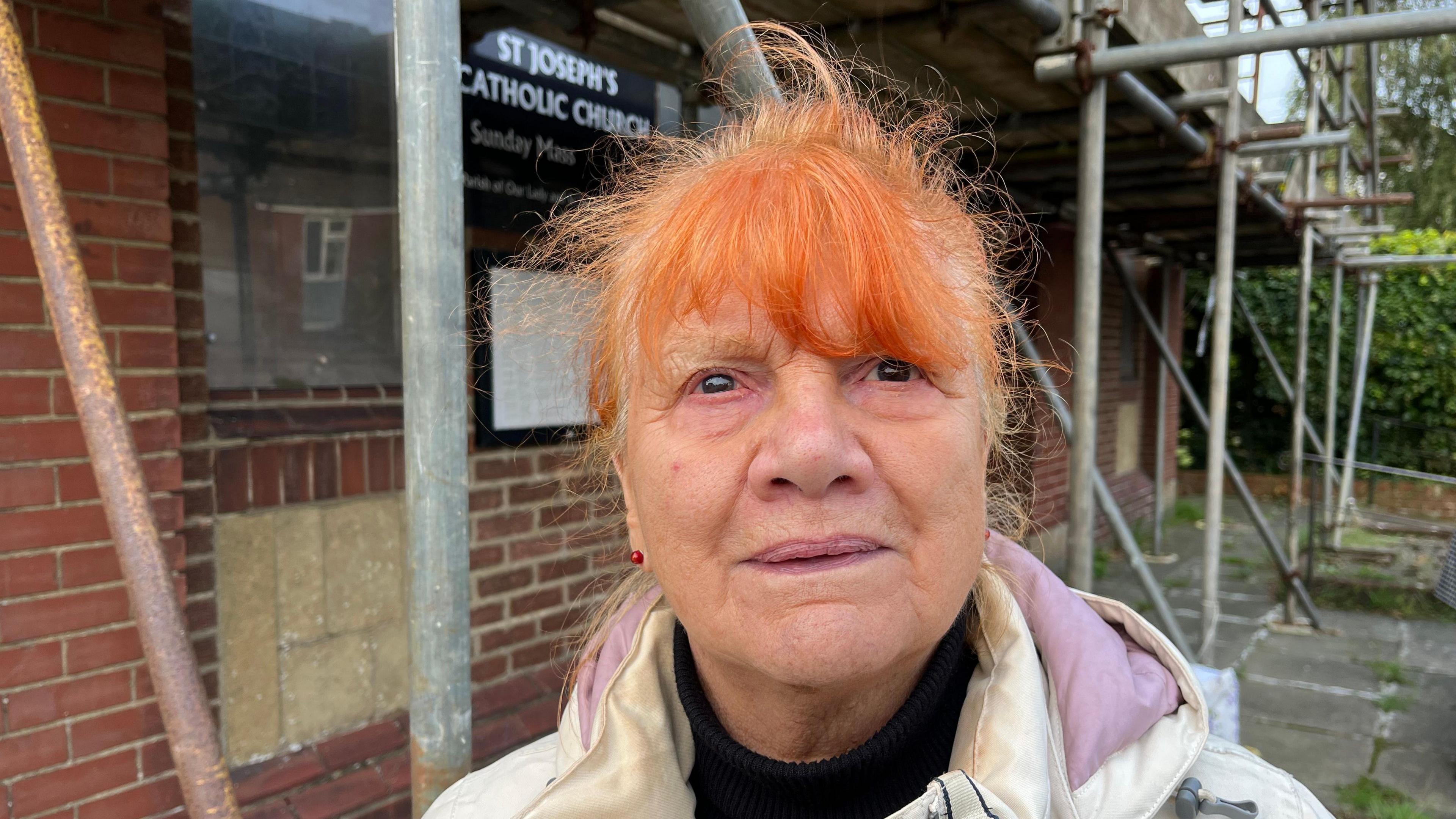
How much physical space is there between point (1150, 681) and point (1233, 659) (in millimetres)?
4883

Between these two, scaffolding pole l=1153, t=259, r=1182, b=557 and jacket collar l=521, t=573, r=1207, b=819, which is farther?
scaffolding pole l=1153, t=259, r=1182, b=557

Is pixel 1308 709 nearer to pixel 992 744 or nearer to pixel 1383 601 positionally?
pixel 1383 601

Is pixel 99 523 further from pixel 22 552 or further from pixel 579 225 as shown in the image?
pixel 579 225

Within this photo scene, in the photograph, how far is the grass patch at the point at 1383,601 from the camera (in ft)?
20.8

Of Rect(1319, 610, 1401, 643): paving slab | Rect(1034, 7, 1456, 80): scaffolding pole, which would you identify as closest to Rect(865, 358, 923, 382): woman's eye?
Rect(1034, 7, 1456, 80): scaffolding pole

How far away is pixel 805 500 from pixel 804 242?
0.33 meters

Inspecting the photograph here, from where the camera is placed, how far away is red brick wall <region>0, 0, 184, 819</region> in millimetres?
2105

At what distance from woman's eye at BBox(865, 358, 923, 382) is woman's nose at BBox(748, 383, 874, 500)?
7 centimetres

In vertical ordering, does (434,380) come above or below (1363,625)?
above

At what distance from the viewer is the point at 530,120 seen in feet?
11.1

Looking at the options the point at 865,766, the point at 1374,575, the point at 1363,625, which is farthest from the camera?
the point at 1374,575

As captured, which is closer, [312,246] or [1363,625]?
[312,246]

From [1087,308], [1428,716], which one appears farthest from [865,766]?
[1428,716]

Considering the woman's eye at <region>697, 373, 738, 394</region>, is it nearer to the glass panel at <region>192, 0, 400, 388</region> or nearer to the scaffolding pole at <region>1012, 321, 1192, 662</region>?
the glass panel at <region>192, 0, 400, 388</region>
